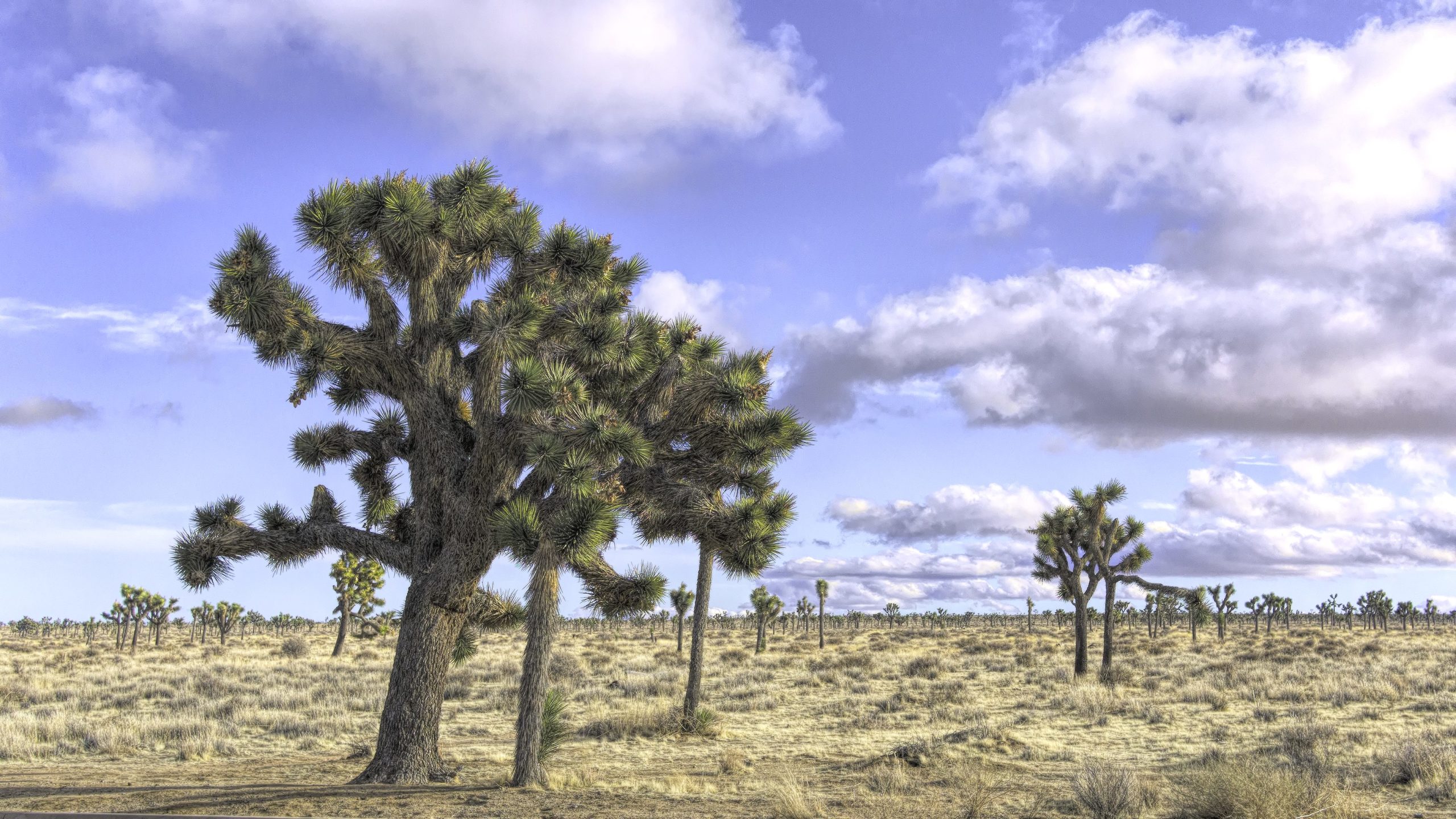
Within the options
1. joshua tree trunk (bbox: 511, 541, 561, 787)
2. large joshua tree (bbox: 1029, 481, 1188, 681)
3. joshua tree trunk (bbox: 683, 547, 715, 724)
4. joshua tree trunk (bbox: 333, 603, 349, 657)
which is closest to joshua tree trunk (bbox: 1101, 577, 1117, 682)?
large joshua tree (bbox: 1029, 481, 1188, 681)

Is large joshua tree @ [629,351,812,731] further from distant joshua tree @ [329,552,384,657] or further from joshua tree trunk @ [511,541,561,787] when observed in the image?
distant joshua tree @ [329,552,384,657]

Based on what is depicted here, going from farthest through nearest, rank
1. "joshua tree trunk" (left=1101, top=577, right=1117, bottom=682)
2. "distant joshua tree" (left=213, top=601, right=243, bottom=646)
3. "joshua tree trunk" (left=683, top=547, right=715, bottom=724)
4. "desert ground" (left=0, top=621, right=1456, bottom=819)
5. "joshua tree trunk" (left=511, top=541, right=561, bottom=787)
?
"distant joshua tree" (left=213, top=601, right=243, bottom=646) → "joshua tree trunk" (left=1101, top=577, right=1117, bottom=682) → "joshua tree trunk" (left=683, top=547, right=715, bottom=724) → "joshua tree trunk" (left=511, top=541, right=561, bottom=787) → "desert ground" (left=0, top=621, right=1456, bottom=819)

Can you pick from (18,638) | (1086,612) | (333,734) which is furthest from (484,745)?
(18,638)

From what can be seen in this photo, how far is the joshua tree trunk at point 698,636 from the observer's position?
20328 mm

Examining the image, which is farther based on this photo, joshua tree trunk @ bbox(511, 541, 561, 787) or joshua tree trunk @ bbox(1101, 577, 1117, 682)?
joshua tree trunk @ bbox(1101, 577, 1117, 682)

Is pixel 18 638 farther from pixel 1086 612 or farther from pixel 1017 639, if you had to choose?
pixel 1086 612

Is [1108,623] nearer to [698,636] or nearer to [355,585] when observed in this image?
[698,636]

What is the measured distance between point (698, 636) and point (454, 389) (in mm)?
8833

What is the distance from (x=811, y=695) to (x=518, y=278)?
1773 centimetres

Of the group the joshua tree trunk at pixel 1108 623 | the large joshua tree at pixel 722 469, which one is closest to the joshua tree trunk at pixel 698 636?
the large joshua tree at pixel 722 469

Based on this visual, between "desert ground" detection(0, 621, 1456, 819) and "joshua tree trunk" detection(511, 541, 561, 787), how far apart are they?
1.22 feet

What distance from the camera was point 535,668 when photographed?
41.5ft

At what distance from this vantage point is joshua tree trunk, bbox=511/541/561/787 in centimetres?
1255

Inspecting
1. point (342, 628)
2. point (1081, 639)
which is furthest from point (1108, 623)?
point (342, 628)
